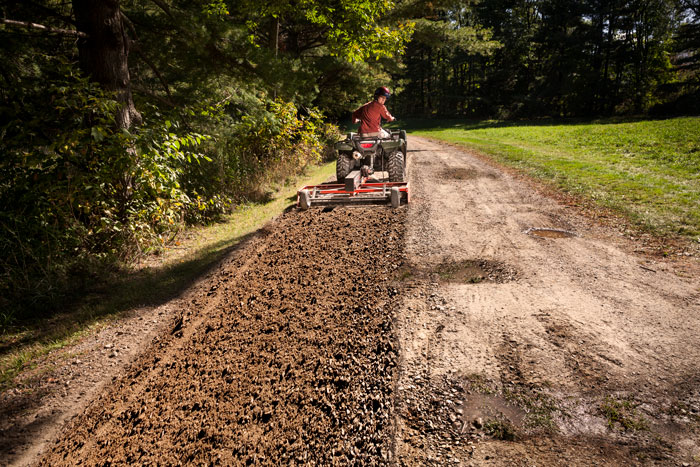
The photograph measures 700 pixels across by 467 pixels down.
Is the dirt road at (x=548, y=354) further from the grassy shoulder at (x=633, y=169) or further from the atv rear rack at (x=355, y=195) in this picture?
the atv rear rack at (x=355, y=195)

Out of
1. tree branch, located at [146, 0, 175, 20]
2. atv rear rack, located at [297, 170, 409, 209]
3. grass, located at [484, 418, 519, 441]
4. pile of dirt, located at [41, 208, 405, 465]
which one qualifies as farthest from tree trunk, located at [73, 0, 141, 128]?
grass, located at [484, 418, 519, 441]

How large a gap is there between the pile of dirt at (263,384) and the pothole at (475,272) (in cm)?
75

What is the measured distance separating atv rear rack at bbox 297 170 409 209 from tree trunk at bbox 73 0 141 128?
3488 millimetres

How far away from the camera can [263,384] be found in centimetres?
271

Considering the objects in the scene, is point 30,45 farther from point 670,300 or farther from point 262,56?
point 670,300

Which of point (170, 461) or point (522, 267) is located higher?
point (522, 267)

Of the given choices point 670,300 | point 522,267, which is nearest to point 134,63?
point 522,267

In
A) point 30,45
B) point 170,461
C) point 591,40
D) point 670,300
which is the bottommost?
point 170,461

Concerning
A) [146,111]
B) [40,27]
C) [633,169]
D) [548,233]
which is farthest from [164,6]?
[633,169]

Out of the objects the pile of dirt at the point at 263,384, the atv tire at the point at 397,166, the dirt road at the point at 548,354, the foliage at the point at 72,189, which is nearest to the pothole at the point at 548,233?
the dirt road at the point at 548,354

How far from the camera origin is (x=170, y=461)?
86.5 inches

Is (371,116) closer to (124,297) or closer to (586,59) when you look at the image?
(124,297)

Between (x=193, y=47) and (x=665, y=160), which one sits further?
(x=665, y=160)

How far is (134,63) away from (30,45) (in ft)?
6.21
